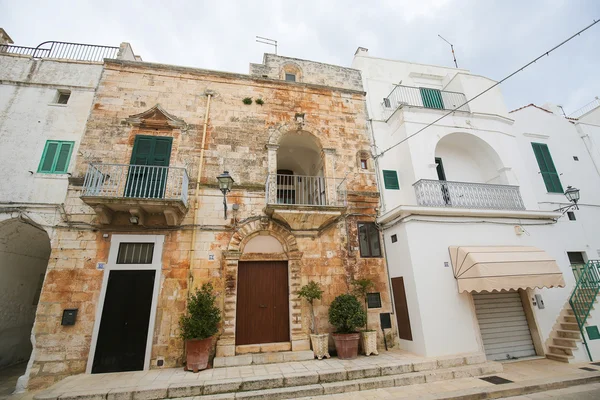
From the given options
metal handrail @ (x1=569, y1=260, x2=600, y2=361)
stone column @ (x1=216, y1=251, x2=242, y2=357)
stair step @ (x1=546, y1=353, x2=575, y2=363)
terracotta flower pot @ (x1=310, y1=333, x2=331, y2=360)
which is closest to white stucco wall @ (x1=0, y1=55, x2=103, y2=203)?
stone column @ (x1=216, y1=251, x2=242, y2=357)

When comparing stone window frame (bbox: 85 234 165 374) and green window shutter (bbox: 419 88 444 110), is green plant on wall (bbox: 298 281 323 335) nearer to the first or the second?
stone window frame (bbox: 85 234 165 374)

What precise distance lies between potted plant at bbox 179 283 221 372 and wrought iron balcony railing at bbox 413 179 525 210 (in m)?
6.98

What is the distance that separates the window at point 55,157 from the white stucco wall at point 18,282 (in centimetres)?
165

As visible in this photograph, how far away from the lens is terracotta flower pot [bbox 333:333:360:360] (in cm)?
710

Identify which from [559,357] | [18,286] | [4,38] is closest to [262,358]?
[559,357]

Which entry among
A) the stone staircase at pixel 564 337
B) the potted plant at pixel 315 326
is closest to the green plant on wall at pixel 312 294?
the potted plant at pixel 315 326

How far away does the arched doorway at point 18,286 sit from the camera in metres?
7.84

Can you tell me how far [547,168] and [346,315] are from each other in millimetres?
10264

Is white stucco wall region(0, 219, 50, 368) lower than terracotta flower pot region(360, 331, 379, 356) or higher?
higher

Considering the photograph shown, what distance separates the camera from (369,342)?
7434 mm

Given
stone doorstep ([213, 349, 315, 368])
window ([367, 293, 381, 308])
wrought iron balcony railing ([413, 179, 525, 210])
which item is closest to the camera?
Result: stone doorstep ([213, 349, 315, 368])

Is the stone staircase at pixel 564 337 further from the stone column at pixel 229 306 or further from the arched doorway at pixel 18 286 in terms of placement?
the arched doorway at pixel 18 286

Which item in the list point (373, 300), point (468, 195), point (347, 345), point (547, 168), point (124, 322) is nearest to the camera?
point (124, 322)

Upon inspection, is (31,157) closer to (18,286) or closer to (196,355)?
(18,286)
